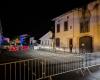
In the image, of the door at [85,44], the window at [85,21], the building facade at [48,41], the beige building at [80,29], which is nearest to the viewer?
the beige building at [80,29]

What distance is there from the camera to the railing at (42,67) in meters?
10.4

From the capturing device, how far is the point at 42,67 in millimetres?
11289

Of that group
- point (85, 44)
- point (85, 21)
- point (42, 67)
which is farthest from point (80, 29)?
point (42, 67)

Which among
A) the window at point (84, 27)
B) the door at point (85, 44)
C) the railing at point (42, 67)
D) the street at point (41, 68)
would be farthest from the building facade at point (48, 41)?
the street at point (41, 68)

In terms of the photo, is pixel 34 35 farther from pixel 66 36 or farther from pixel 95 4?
pixel 95 4

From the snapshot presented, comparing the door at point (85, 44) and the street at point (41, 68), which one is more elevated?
the door at point (85, 44)

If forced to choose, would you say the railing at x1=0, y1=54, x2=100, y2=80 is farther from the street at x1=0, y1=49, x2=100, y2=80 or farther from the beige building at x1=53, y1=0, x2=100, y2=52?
the beige building at x1=53, y1=0, x2=100, y2=52

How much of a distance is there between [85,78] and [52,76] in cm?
176

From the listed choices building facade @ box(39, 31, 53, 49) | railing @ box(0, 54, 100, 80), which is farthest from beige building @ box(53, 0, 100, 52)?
railing @ box(0, 54, 100, 80)

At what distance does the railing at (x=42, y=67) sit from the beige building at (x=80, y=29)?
33.5ft

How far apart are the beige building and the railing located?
10202 millimetres

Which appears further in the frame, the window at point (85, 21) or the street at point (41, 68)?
the window at point (85, 21)

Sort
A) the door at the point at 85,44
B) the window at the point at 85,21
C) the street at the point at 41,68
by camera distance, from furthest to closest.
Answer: the window at the point at 85,21
the door at the point at 85,44
the street at the point at 41,68

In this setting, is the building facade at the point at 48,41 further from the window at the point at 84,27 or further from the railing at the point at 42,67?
the railing at the point at 42,67
